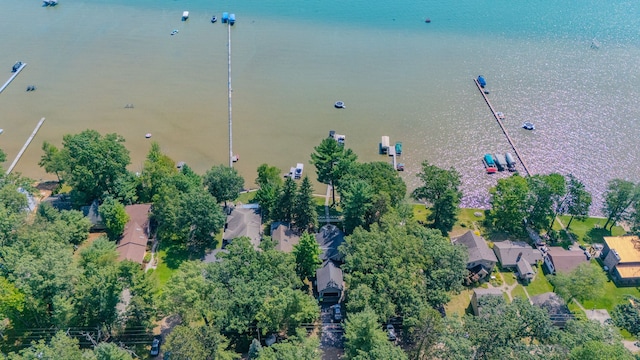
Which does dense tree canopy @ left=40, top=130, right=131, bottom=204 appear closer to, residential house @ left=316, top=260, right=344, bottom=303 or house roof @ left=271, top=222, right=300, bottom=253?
house roof @ left=271, top=222, right=300, bottom=253

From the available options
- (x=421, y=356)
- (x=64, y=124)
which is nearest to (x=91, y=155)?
(x=64, y=124)

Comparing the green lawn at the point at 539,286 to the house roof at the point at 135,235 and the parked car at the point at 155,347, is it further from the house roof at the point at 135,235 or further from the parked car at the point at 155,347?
the house roof at the point at 135,235

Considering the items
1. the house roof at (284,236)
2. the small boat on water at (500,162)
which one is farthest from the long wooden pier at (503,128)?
the house roof at (284,236)

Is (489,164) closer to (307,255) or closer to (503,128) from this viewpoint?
(503,128)

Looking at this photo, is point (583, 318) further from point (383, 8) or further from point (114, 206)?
point (383, 8)

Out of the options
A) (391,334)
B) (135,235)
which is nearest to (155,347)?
(135,235)

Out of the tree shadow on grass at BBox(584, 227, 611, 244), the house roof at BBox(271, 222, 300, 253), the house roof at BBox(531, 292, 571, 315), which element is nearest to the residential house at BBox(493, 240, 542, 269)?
the house roof at BBox(531, 292, 571, 315)
